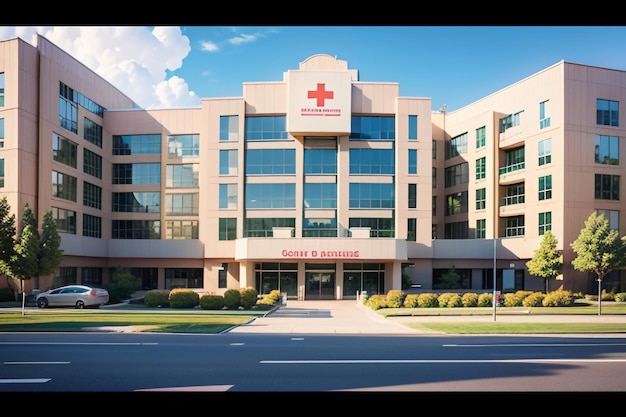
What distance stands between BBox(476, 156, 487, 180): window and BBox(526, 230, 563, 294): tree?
33.4ft

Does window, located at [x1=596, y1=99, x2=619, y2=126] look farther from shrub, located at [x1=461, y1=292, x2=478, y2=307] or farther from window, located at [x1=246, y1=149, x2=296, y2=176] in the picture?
window, located at [x1=246, y1=149, x2=296, y2=176]

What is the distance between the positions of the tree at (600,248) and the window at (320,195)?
19.3m

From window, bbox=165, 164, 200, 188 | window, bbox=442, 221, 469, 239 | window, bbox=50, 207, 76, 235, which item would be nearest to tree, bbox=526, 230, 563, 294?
window, bbox=442, 221, 469, 239

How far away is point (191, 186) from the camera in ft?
169

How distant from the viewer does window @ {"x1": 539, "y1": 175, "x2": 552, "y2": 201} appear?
45.4 meters

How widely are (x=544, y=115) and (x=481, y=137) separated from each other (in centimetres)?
754

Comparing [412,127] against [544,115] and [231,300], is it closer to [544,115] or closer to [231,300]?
[544,115]

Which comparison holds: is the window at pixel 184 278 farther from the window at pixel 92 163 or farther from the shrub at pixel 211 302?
the shrub at pixel 211 302

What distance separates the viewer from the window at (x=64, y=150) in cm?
4231

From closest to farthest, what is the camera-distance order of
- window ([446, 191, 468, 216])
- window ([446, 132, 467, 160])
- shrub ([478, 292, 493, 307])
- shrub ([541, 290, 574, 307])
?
shrub ([541, 290, 574, 307]), shrub ([478, 292, 493, 307]), window ([446, 132, 467, 160]), window ([446, 191, 468, 216])

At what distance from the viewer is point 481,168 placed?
173ft

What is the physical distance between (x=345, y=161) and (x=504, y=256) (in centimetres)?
1671

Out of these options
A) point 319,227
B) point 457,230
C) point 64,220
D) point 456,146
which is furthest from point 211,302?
point 456,146
